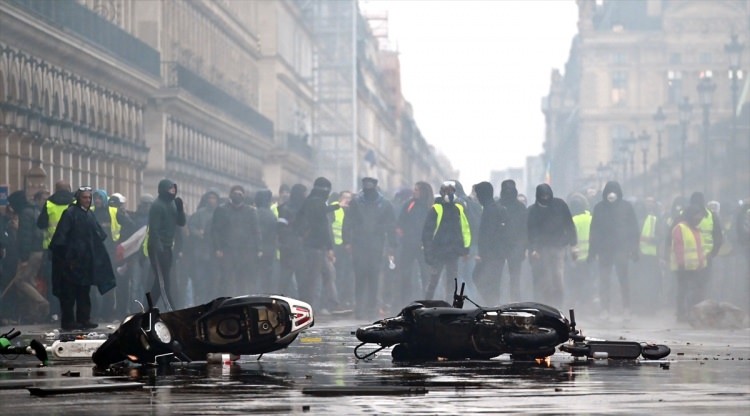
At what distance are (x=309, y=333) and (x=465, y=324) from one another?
7.00 m

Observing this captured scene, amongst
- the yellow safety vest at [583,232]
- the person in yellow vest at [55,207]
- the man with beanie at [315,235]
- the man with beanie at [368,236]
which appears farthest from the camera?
the yellow safety vest at [583,232]

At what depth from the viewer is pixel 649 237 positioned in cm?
2966

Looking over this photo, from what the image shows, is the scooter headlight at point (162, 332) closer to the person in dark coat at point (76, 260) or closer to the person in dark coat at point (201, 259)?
the person in dark coat at point (76, 260)

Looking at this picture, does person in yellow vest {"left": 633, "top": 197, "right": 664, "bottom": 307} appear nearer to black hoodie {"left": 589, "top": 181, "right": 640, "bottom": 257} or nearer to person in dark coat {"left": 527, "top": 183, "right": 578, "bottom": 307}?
A: black hoodie {"left": 589, "top": 181, "right": 640, "bottom": 257}

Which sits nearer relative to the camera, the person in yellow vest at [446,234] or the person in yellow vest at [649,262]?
the person in yellow vest at [446,234]

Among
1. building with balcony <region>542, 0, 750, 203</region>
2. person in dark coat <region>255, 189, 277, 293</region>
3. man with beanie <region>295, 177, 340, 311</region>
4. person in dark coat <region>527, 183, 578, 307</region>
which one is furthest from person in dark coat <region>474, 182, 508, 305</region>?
building with balcony <region>542, 0, 750, 203</region>

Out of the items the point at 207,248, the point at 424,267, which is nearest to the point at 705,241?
the point at 424,267

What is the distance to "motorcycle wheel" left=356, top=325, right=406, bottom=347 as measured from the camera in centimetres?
1288

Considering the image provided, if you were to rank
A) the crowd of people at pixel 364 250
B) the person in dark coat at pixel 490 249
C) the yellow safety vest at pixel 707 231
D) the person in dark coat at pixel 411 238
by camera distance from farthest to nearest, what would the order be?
the person in dark coat at pixel 411 238, the yellow safety vest at pixel 707 231, the person in dark coat at pixel 490 249, the crowd of people at pixel 364 250

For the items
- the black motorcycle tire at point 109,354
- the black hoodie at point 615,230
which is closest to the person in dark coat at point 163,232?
the black hoodie at point 615,230

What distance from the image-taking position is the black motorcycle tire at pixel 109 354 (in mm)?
11844

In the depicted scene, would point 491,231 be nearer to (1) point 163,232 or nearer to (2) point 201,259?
(1) point 163,232

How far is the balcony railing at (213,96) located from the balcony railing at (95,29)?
179 centimetres

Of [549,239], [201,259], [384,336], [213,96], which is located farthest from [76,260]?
[213,96]
